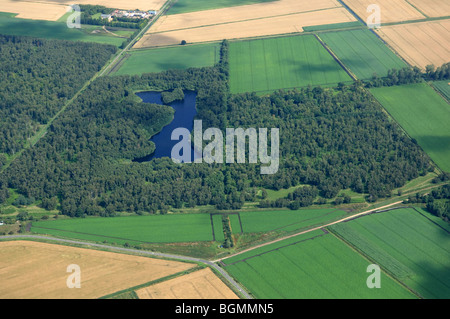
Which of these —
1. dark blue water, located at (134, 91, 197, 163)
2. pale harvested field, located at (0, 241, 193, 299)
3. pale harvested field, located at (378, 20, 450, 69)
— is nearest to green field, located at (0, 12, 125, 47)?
dark blue water, located at (134, 91, 197, 163)

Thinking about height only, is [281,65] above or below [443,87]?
above

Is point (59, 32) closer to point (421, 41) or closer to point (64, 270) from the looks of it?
point (421, 41)

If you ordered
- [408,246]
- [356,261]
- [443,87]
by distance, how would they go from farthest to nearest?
[443,87] → [408,246] → [356,261]

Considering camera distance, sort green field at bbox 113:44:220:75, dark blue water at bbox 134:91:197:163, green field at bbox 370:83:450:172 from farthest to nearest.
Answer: green field at bbox 113:44:220:75, dark blue water at bbox 134:91:197:163, green field at bbox 370:83:450:172

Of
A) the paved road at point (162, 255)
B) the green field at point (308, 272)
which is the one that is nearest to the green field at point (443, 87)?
the green field at point (308, 272)

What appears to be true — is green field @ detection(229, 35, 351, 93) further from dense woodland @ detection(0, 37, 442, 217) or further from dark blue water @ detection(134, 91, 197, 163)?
dark blue water @ detection(134, 91, 197, 163)

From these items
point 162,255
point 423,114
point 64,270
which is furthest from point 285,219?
point 423,114
